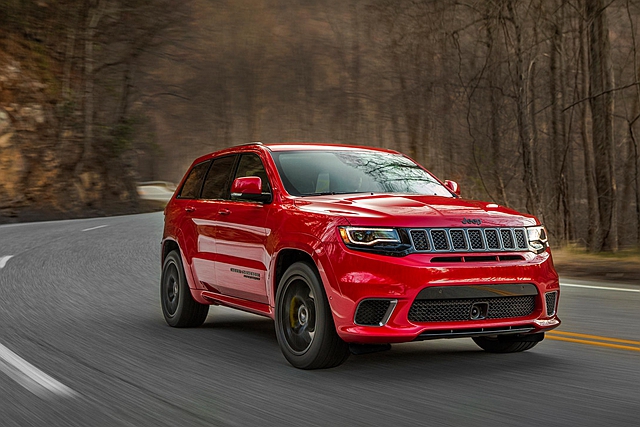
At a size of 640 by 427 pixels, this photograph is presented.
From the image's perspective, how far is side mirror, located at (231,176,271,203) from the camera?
23.9 ft

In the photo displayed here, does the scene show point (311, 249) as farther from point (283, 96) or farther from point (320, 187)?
point (283, 96)

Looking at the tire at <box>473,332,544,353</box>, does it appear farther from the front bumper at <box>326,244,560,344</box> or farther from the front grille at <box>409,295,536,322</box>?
the front bumper at <box>326,244,560,344</box>

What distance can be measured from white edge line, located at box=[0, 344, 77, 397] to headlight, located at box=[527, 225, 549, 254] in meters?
3.42

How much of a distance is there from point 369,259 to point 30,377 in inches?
103

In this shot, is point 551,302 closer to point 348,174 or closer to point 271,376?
point 348,174

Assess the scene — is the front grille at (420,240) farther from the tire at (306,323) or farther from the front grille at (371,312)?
the tire at (306,323)

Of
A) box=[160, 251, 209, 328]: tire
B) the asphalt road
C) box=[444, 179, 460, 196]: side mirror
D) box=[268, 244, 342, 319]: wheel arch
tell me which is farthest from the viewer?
box=[160, 251, 209, 328]: tire

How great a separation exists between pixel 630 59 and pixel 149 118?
32.4 metres

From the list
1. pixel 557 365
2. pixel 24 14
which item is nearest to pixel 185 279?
pixel 557 365

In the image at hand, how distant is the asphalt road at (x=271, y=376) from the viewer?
5.25 metres

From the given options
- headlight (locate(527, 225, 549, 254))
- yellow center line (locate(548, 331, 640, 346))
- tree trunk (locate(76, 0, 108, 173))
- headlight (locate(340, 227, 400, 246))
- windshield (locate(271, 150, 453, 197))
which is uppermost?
tree trunk (locate(76, 0, 108, 173))

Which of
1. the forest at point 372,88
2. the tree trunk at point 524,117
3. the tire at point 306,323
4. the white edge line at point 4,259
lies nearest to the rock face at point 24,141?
the forest at point 372,88

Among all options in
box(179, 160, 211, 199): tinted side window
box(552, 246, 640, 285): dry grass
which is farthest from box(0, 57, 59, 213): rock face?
box(179, 160, 211, 199): tinted side window

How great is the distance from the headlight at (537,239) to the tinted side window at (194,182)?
3.70 meters
